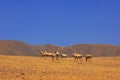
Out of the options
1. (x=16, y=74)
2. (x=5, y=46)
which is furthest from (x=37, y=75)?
(x=5, y=46)

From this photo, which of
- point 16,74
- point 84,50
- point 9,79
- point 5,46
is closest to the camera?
point 9,79

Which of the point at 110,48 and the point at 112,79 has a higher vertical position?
the point at 110,48

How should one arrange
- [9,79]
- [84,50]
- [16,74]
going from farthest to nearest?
[84,50]
[16,74]
[9,79]

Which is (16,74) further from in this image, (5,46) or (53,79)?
(5,46)

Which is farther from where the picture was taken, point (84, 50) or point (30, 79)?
point (84, 50)

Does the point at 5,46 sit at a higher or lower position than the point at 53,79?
higher

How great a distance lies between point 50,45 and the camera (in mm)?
163375

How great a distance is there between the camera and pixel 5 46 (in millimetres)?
138625

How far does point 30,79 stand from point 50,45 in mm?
142351

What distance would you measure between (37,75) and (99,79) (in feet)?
13.0

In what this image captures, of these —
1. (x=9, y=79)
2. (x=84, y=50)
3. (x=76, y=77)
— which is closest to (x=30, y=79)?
(x=9, y=79)

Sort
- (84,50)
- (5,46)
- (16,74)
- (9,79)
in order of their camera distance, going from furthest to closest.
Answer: (84,50) < (5,46) < (16,74) < (9,79)

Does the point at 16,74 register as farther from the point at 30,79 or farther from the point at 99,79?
the point at 99,79

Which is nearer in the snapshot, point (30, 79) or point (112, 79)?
point (30, 79)
